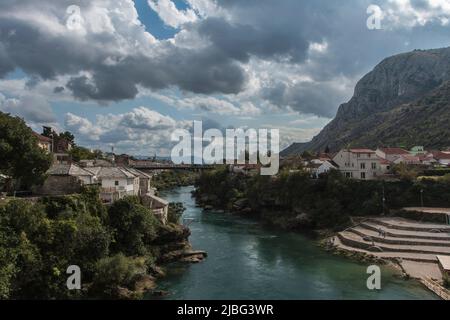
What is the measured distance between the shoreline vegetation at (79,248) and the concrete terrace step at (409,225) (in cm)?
2970

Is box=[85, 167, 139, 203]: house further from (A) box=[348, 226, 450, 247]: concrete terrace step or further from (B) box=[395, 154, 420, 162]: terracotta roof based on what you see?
(B) box=[395, 154, 420, 162]: terracotta roof

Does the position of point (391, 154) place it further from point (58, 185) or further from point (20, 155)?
point (20, 155)

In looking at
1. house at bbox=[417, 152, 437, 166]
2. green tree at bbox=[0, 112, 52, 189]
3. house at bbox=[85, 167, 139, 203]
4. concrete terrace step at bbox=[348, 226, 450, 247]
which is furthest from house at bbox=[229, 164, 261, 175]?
green tree at bbox=[0, 112, 52, 189]

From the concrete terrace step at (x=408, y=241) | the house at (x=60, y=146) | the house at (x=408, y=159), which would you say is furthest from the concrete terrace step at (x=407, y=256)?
the house at (x=60, y=146)

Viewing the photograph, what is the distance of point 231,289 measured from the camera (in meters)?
31.8

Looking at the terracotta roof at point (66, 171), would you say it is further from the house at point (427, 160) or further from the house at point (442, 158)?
the house at point (442, 158)

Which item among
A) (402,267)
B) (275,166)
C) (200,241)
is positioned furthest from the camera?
(275,166)

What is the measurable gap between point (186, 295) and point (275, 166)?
6592 cm

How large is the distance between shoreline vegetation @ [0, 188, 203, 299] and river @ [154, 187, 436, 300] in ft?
9.99

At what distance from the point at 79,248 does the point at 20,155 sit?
38.1 feet

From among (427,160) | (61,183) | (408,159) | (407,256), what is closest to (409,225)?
(407,256)

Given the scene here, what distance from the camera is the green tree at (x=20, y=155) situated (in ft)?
117
